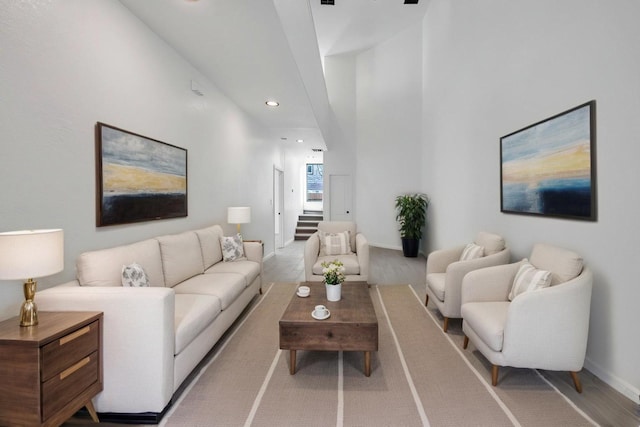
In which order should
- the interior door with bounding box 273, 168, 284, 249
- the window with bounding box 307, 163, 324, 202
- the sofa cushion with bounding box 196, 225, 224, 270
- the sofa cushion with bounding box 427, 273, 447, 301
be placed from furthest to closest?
the window with bounding box 307, 163, 324, 202, the interior door with bounding box 273, 168, 284, 249, the sofa cushion with bounding box 196, 225, 224, 270, the sofa cushion with bounding box 427, 273, 447, 301

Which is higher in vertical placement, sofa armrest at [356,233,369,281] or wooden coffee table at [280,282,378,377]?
sofa armrest at [356,233,369,281]

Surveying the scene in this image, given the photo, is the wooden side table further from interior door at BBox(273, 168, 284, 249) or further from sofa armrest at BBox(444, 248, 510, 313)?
interior door at BBox(273, 168, 284, 249)

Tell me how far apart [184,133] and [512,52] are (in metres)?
3.64

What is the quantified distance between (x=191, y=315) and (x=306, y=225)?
27.9ft

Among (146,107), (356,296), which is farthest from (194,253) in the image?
(356,296)

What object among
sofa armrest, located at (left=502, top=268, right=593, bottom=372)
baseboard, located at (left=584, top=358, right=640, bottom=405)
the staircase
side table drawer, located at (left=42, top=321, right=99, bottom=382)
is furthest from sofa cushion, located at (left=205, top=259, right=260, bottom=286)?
the staircase

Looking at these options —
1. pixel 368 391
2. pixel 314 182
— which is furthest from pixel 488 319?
pixel 314 182

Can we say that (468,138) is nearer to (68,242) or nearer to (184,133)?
(184,133)

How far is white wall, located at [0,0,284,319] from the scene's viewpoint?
67.6 inches

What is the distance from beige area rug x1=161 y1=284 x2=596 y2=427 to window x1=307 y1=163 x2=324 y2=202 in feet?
35.1

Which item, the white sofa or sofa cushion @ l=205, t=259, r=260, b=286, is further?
sofa cushion @ l=205, t=259, r=260, b=286

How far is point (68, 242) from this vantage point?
81.9 inches

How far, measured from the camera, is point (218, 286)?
2.77m

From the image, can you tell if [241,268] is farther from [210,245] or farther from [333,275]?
[333,275]
